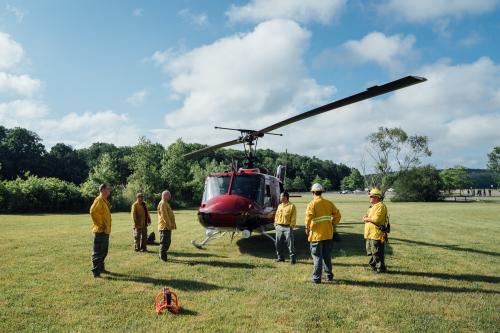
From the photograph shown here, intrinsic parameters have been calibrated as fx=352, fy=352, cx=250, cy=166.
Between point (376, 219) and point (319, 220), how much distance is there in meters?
1.57

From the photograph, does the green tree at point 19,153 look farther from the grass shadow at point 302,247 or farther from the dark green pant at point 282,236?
the dark green pant at point 282,236

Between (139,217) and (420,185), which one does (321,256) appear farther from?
(420,185)

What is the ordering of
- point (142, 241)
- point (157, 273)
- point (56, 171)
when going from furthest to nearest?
point (56, 171) < point (142, 241) < point (157, 273)

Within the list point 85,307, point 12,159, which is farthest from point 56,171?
point 85,307

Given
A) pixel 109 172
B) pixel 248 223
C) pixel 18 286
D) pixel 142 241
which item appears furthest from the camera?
pixel 109 172

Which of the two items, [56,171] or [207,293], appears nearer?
[207,293]

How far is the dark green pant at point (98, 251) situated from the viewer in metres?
8.14

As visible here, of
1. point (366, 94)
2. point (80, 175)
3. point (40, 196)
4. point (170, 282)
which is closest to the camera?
point (366, 94)

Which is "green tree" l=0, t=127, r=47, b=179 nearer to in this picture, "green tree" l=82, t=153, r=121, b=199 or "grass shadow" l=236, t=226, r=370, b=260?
"green tree" l=82, t=153, r=121, b=199

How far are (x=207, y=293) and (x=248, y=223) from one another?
375 cm

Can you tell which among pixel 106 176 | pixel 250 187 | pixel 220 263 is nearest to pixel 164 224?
pixel 220 263

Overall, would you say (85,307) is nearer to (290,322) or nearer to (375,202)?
(290,322)

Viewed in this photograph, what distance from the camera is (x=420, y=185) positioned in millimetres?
54188

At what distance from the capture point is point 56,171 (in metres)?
77.4
